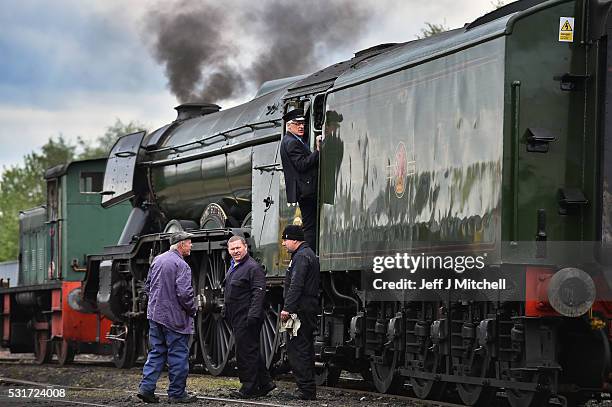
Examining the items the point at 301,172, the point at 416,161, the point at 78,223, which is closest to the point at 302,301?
the point at 301,172

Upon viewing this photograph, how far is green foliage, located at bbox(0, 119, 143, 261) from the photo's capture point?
57.8m

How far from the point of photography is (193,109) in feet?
63.9

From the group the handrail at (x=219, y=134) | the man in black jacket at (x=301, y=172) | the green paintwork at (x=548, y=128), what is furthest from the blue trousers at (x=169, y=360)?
the handrail at (x=219, y=134)

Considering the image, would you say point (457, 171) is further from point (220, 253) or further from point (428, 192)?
point (220, 253)

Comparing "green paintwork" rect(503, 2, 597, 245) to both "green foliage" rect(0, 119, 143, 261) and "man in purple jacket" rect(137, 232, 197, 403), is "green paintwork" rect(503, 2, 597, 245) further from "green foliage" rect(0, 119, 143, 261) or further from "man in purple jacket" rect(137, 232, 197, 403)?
"green foliage" rect(0, 119, 143, 261)

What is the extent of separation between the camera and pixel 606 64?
9.62 m

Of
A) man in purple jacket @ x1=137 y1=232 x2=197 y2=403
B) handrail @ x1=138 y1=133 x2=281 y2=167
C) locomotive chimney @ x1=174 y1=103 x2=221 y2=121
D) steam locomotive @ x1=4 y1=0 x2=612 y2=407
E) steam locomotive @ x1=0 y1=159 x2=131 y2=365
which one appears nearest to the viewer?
steam locomotive @ x1=4 y1=0 x2=612 y2=407

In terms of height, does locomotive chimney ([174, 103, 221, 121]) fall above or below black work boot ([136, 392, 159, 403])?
above

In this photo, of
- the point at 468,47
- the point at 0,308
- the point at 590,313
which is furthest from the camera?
the point at 0,308

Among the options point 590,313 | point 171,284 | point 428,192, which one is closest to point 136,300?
point 171,284

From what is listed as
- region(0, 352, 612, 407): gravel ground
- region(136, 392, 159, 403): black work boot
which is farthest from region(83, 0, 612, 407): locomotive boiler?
region(136, 392, 159, 403): black work boot

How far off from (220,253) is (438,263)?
5.64m

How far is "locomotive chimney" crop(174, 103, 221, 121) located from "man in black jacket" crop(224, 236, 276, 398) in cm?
738

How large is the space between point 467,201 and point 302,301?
7.62 feet
